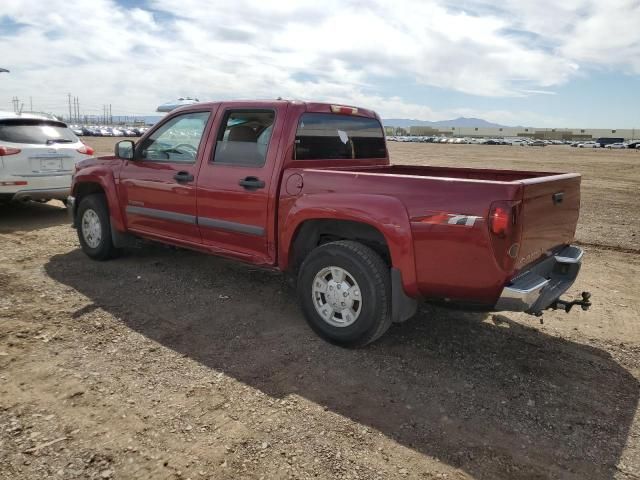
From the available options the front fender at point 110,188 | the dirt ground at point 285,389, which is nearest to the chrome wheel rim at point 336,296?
the dirt ground at point 285,389

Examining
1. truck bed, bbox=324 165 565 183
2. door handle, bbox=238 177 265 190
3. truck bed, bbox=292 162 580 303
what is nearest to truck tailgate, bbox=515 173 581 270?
truck bed, bbox=292 162 580 303

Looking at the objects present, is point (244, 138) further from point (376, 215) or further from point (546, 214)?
point (546, 214)

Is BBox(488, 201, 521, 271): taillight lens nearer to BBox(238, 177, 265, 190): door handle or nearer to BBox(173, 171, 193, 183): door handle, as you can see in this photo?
BBox(238, 177, 265, 190): door handle

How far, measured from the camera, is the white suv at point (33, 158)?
772cm

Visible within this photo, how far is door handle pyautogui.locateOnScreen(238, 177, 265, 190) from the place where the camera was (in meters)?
4.21

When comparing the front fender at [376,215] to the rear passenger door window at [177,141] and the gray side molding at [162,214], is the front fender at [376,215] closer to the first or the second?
the gray side molding at [162,214]

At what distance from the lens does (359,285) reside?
12.0 ft

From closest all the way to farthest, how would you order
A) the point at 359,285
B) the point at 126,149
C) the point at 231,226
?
the point at 359,285
the point at 231,226
the point at 126,149

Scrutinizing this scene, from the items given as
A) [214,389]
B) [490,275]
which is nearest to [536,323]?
[490,275]

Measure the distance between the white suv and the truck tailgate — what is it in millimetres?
7482

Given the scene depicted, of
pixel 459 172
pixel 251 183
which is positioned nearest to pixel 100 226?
pixel 251 183

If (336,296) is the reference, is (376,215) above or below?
above

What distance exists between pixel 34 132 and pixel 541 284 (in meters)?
8.09

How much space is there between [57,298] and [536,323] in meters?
4.43
